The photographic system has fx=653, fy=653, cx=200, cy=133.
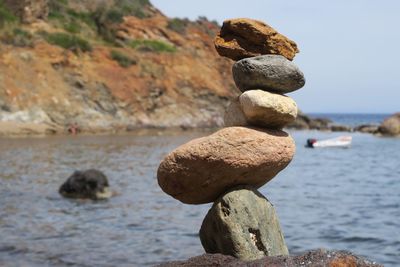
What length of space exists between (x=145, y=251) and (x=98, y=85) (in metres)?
36.6

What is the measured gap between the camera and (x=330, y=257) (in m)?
5.29

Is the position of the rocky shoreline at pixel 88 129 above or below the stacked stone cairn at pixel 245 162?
below

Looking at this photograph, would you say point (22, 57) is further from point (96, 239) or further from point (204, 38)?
point (96, 239)

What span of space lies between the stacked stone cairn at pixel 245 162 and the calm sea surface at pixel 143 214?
3738mm

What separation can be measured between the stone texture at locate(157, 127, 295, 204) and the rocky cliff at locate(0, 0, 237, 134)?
103ft

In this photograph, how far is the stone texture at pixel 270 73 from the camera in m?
7.33

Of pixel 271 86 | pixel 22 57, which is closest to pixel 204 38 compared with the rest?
pixel 22 57

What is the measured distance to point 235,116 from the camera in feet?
25.1

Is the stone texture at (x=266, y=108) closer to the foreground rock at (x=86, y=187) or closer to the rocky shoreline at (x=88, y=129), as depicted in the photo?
the foreground rock at (x=86, y=187)

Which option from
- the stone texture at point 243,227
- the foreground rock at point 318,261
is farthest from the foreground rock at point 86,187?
the foreground rock at point 318,261

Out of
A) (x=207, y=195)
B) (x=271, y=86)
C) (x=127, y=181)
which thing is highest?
(x=271, y=86)

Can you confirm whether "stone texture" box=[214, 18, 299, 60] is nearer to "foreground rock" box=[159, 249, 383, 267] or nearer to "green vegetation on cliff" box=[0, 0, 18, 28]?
"foreground rock" box=[159, 249, 383, 267]

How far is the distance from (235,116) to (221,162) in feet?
2.74

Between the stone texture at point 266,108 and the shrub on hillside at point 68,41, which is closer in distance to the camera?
the stone texture at point 266,108
